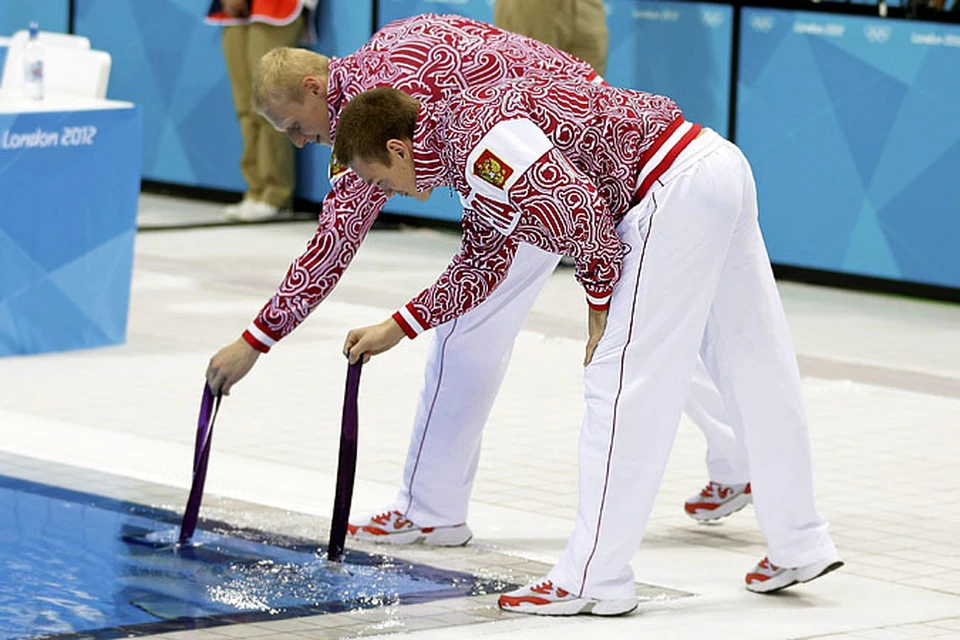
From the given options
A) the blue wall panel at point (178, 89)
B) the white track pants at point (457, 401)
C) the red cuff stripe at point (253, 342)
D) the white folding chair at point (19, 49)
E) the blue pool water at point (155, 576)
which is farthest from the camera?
the blue wall panel at point (178, 89)

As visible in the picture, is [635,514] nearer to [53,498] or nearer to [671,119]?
[671,119]

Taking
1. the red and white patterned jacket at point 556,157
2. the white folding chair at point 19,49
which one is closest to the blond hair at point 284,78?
the red and white patterned jacket at point 556,157

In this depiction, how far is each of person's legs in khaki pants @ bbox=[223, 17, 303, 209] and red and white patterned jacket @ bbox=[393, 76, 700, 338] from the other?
23.1 ft

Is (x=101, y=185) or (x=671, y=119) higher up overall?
(x=671, y=119)

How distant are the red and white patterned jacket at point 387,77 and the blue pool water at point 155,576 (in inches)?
21.4

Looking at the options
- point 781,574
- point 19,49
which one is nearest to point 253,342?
point 781,574

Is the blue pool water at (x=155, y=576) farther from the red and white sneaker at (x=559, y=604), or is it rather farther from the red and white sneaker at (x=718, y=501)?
the red and white sneaker at (x=718, y=501)

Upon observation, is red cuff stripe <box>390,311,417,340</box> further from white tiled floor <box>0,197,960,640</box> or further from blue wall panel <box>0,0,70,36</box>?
blue wall panel <box>0,0,70,36</box>

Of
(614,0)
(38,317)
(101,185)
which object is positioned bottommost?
(38,317)

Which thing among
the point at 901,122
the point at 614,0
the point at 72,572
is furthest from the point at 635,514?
the point at 614,0

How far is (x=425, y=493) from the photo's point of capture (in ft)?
17.3

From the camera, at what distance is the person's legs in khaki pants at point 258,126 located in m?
11.5

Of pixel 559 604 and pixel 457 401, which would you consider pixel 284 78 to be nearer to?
pixel 457 401

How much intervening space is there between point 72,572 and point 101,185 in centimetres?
321
